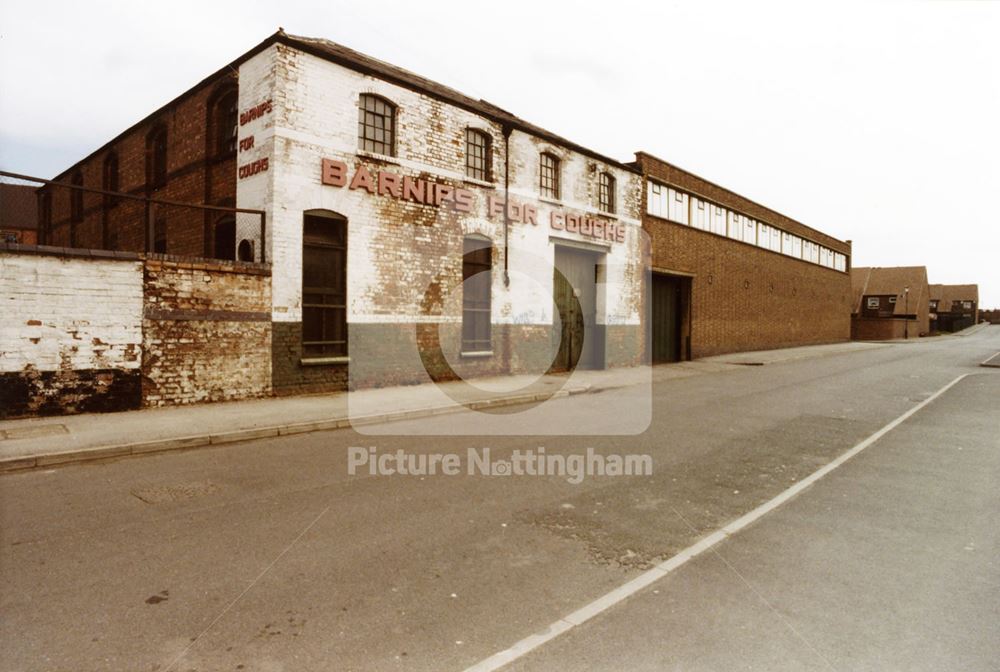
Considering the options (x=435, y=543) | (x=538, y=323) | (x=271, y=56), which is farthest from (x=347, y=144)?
(x=435, y=543)

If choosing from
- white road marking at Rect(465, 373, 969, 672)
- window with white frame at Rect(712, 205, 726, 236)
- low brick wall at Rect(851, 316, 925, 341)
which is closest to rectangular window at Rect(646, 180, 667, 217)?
window with white frame at Rect(712, 205, 726, 236)

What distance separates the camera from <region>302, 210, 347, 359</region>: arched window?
1178 cm

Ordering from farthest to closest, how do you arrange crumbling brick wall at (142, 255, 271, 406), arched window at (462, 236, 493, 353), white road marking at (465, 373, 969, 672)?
arched window at (462, 236, 493, 353), crumbling brick wall at (142, 255, 271, 406), white road marking at (465, 373, 969, 672)

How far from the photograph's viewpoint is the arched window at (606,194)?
749 inches

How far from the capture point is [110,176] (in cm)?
1855

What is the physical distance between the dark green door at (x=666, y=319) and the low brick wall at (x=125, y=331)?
49.2 ft

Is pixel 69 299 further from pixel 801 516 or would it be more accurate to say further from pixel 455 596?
pixel 801 516

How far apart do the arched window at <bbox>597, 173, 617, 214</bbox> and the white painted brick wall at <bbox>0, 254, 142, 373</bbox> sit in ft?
44.9

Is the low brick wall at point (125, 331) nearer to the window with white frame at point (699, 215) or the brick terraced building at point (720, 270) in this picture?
the brick terraced building at point (720, 270)

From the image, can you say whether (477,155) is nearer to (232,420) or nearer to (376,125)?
(376,125)

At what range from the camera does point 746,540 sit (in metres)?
4.58

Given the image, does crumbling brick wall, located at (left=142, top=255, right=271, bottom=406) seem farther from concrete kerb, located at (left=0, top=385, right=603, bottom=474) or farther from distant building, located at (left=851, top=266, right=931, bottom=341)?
A: distant building, located at (left=851, top=266, right=931, bottom=341)

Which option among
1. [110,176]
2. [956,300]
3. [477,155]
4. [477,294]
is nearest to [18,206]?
[110,176]

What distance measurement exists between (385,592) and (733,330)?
85.8 feet
